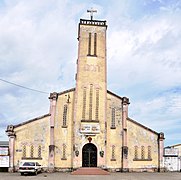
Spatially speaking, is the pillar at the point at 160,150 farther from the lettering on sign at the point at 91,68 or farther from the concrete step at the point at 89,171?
the lettering on sign at the point at 91,68

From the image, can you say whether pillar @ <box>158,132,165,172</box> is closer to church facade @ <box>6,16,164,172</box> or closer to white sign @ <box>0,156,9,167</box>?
church facade @ <box>6,16,164,172</box>

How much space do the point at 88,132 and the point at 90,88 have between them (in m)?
5.19

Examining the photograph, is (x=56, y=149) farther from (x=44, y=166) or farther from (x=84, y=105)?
(x=84, y=105)

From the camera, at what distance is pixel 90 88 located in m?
37.2

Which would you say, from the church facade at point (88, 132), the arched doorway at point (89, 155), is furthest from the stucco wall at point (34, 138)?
the arched doorway at point (89, 155)

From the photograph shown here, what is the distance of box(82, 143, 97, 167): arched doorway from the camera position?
35.4 m

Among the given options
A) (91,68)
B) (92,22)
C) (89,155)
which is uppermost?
(92,22)

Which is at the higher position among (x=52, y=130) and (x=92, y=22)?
(x=92, y=22)

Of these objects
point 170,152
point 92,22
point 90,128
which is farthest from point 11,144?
point 170,152

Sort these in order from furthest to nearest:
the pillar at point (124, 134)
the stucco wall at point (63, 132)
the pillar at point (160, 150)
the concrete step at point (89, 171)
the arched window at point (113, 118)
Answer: the arched window at point (113, 118) → the pillar at point (160, 150) → the pillar at point (124, 134) → the stucco wall at point (63, 132) → the concrete step at point (89, 171)

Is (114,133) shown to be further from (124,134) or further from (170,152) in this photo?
(170,152)

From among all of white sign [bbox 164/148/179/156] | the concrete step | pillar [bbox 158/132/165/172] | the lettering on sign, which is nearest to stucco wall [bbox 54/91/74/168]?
the concrete step

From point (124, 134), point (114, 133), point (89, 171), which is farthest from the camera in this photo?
point (114, 133)

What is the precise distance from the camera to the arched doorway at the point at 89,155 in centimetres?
3538
